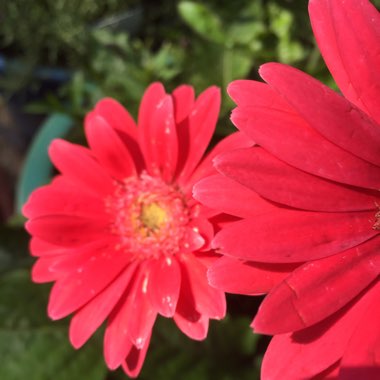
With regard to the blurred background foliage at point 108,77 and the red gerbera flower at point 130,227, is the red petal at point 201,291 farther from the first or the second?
the blurred background foliage at point 108,77

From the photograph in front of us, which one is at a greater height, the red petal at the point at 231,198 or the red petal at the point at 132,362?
the red petal at the point at 231,198

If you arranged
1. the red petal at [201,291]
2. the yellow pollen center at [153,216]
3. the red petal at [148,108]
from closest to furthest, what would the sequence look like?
1. the red petal at [201,291]
2. the red petal at [148,108]
3. the yellow pollen center at [153,216]

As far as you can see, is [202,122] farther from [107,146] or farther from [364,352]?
[364,352]

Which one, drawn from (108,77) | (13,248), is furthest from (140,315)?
(108,77)

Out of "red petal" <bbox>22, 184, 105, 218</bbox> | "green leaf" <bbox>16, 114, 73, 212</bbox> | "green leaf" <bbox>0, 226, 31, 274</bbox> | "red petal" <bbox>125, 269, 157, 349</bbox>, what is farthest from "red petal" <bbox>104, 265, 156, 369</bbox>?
"green leaf" <bbox>16, 114, 73, 212</bbox>

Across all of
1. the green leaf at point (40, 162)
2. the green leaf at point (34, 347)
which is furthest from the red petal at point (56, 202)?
the green leaf at point (40, 162)
